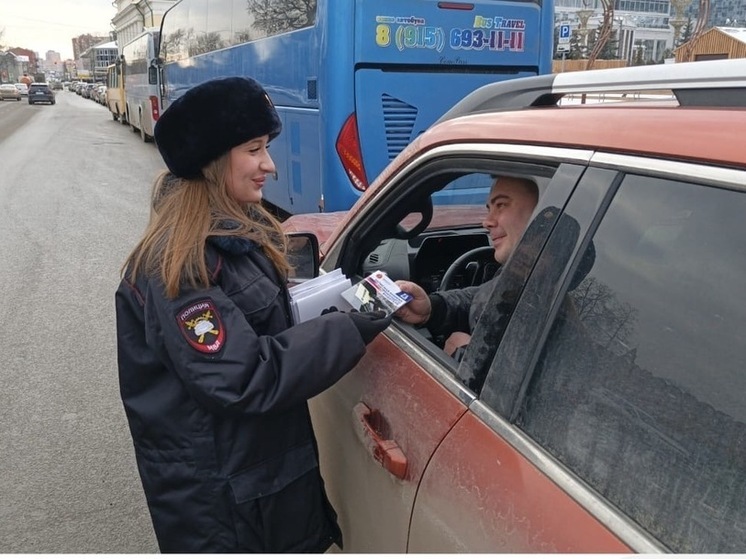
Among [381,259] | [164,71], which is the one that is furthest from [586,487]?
[164,71]

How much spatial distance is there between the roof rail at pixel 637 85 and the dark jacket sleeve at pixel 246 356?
0.74 m

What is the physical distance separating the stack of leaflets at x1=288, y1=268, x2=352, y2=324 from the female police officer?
99mm

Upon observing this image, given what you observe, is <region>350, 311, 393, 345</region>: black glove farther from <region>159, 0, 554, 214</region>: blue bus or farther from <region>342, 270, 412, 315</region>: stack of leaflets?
<region>159, 0, 554, 214</region>: blue bus

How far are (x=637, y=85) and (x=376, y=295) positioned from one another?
2.97 feet

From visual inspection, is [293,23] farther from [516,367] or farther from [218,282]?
[516,367]

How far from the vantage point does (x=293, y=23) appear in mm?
6957

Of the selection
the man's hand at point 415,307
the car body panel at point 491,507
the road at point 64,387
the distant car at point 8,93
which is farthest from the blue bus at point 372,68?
the distant car at point 8,93

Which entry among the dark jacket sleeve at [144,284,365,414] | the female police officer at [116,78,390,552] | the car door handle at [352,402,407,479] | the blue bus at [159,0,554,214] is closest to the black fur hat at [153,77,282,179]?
the female police officer at [116,78,390,552]

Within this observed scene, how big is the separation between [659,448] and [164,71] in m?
17.5

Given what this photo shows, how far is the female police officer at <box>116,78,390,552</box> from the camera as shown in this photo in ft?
5.15

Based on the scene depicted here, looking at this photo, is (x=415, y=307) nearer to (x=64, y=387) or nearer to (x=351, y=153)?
(x=64, y=387)

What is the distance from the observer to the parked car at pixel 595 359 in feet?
3.34

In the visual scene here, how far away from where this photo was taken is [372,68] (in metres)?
6.39

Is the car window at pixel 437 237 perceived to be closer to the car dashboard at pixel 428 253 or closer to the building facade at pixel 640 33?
the car dashboard at pixel 428 253
